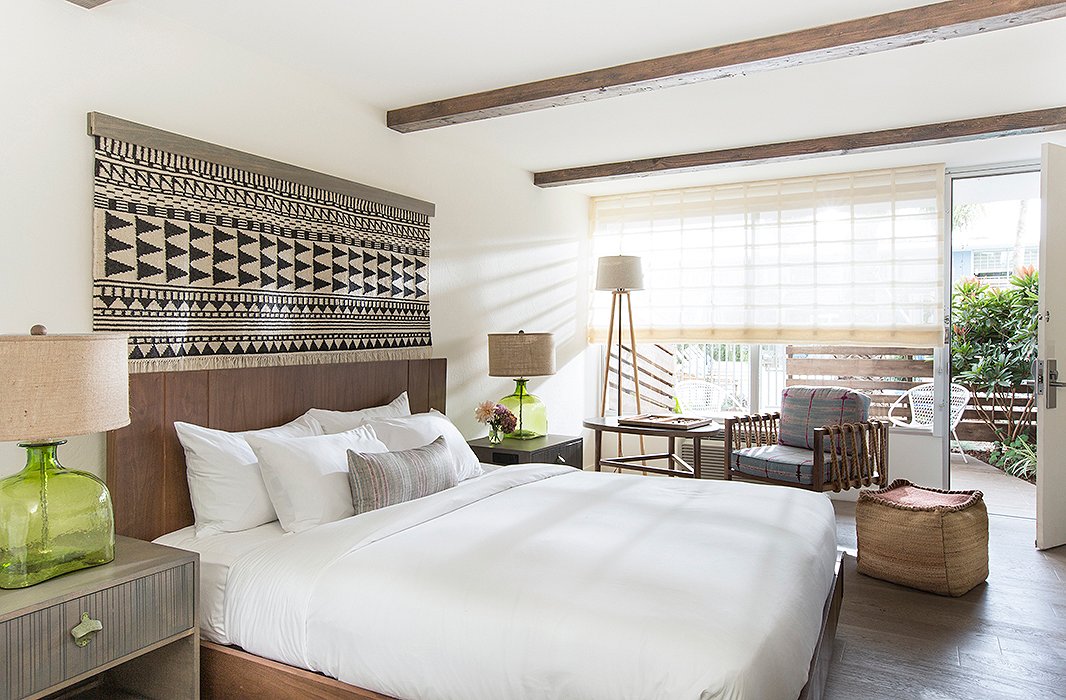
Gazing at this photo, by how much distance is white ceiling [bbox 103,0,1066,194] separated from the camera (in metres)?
2.83

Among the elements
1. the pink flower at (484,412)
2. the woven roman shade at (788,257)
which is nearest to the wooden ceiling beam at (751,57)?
the pink flower at (484,412)

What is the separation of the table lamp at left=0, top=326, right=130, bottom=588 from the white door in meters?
4.53

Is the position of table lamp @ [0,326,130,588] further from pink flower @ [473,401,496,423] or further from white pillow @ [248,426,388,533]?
pink flower @ [473,401,496,423]

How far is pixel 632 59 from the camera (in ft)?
10.8

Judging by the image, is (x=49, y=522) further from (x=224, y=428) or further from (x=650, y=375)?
(x=650, y=375)

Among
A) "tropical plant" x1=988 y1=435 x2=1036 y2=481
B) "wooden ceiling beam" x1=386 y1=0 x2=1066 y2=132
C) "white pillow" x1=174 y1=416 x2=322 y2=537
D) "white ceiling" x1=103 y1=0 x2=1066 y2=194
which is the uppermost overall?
"white ceiling" x1=103 y1=0 x2=1066 y2=194

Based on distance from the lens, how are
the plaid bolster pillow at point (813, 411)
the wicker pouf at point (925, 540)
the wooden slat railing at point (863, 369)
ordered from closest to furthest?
the wicker pouf at point (925, 540), the plaid bolster pillow at point (813, 411), the wooden slat railing at point (863, 369)

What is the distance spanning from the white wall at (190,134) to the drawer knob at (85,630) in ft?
2.66

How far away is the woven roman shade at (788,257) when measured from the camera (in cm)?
527

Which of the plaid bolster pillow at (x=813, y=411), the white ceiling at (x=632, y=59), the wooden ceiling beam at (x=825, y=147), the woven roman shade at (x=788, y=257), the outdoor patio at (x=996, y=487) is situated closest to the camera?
the white ceiling at (x=632, y=59)

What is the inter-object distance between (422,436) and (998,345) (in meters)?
5.59

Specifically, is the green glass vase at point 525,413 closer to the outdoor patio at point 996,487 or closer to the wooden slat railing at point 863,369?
the wooden slat railing at point 863,369

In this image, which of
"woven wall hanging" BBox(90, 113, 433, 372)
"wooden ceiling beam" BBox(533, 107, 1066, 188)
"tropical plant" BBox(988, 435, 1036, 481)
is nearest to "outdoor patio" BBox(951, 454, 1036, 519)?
"tropical plant" BBox(988, 435, 1036, 481)

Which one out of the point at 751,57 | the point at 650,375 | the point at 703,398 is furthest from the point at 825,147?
the point at 650,375
